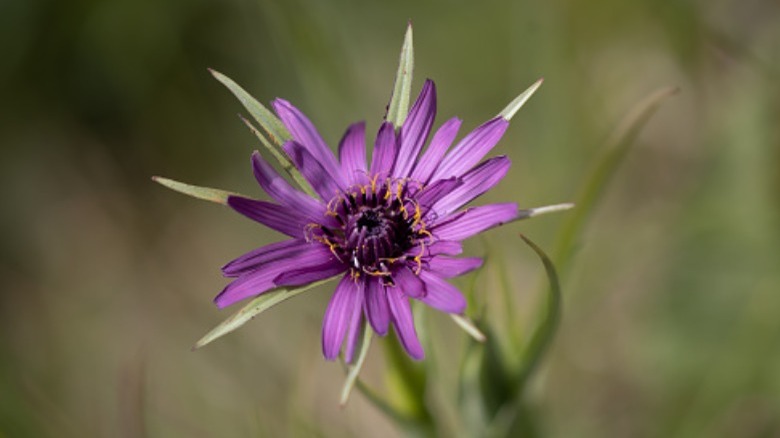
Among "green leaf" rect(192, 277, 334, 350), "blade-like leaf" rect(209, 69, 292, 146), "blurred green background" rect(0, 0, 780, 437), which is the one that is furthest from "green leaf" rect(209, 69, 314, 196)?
"blurred green background" rect(0, 0, 780, 437)

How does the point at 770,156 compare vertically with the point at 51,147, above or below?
above

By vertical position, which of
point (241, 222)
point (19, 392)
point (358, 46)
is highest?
point (358, 46)

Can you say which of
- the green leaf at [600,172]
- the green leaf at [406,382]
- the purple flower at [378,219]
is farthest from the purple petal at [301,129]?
the green leaf at [600,172]

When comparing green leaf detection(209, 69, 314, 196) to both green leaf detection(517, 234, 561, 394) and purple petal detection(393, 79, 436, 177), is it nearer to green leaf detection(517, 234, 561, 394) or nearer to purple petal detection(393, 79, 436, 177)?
purple petal detection(393, 79, 436, 177)

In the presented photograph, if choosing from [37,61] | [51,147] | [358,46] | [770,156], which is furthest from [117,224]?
[770,156]

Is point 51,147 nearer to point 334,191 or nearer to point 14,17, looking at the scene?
point 14,17
